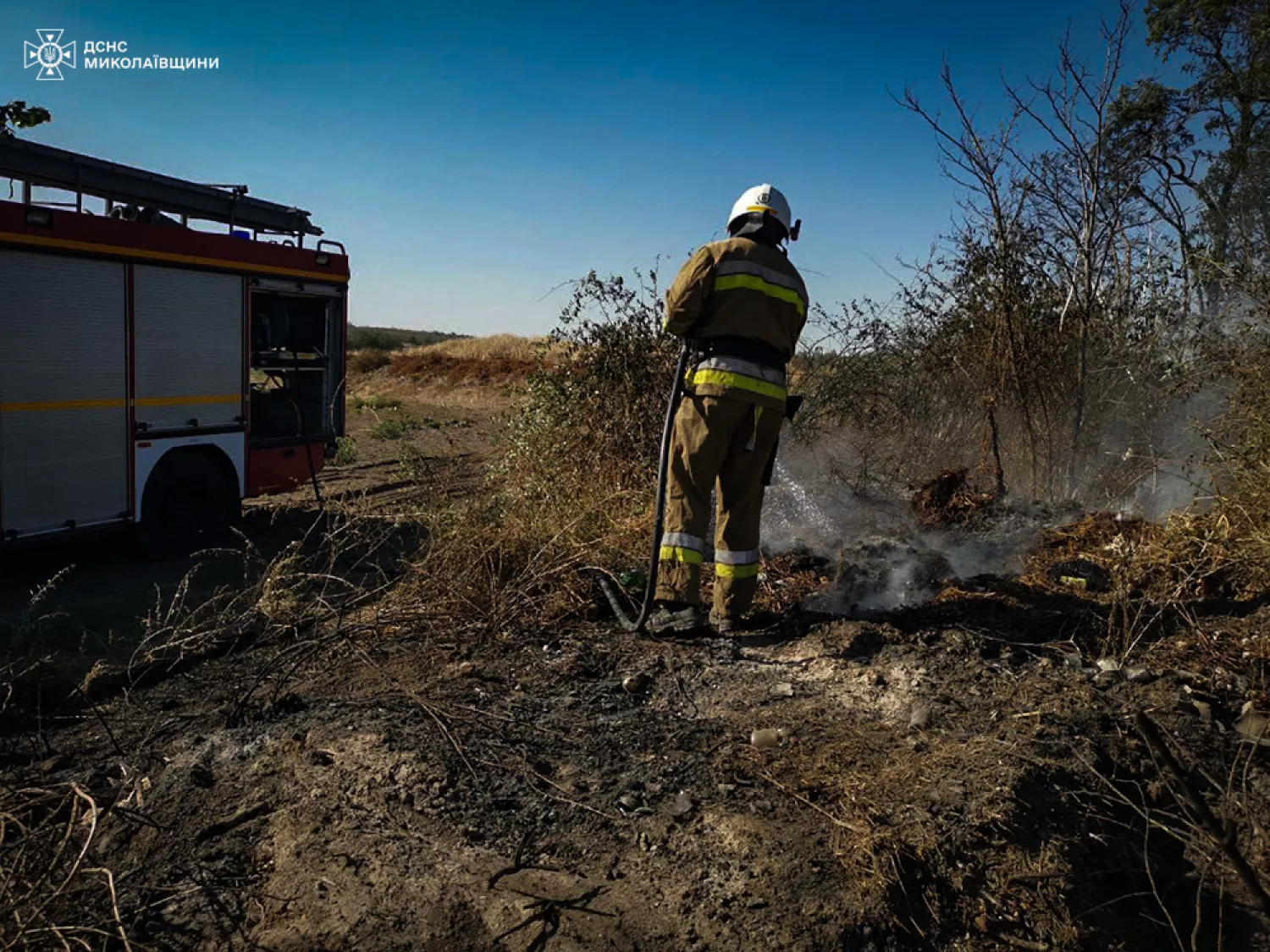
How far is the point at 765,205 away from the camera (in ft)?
15.4

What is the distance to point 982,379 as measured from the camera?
7.85 metres


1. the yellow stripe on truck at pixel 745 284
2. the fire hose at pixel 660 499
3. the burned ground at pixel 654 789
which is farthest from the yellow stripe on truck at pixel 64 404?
the yellow stripe on truck at pixel 745 284

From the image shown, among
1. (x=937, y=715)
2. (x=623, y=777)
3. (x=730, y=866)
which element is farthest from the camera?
(x=937, y=715)

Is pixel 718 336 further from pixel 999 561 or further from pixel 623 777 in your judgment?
pixel 999 561

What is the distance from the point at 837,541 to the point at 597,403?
2102 mm

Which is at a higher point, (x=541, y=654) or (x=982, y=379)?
(x=982, y=379)

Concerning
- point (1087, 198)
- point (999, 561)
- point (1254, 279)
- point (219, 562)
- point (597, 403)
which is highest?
point (1087, 198)

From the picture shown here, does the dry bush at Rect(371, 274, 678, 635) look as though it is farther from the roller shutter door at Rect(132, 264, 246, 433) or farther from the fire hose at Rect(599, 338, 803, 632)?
the roller shutter door at Rect(132, 264, 246, 433)

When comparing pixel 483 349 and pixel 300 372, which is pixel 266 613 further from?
pixel 483 349

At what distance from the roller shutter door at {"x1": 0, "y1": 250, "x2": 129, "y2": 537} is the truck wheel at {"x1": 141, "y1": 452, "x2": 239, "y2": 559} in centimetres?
33

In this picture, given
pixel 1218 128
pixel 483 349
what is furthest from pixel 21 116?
pixel 483 349

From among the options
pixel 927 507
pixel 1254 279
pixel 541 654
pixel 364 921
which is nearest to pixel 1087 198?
pixel 1254 279

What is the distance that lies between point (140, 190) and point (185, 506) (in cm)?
254

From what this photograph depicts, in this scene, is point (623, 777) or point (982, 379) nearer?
point (623, 777)
